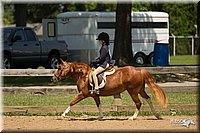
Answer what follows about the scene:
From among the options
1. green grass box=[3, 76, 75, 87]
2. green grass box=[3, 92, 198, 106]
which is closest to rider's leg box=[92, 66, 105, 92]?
green grass box=[3, 92, 198, 106]

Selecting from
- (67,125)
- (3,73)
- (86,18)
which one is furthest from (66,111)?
(86,18)

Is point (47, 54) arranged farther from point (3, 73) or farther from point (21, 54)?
point (3, 73)

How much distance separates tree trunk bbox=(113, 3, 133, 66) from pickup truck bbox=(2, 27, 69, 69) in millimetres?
4152

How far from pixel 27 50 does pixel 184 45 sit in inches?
1228

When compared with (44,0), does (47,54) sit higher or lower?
lower

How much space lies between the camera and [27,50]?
85.4ft

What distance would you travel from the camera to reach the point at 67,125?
11094 millimetres

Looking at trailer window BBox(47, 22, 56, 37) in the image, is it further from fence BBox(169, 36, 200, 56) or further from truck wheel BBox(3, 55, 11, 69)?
fence BBox(169, 36, 200, 56)

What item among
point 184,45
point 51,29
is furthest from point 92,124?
point 184,45

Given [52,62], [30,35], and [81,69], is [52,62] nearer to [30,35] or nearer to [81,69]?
[30,35]

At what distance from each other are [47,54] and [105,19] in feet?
23.6

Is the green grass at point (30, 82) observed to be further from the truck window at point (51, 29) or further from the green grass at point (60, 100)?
the truck window at point (51, 29)

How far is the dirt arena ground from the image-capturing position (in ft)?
34.2

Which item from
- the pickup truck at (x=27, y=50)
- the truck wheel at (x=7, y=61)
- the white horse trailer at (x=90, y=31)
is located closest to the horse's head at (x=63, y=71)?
the pickup truck at (x=27, y=50)
